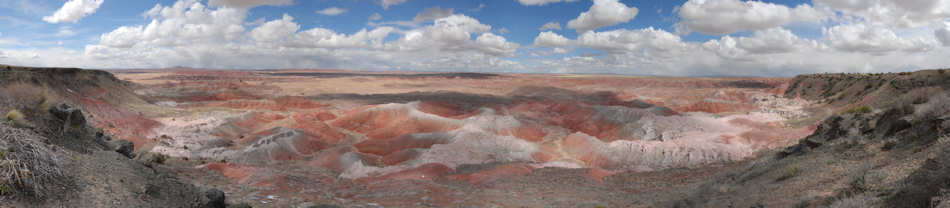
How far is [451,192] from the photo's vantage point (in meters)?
18.2

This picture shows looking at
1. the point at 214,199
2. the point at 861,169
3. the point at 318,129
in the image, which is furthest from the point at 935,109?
the point at 318,129

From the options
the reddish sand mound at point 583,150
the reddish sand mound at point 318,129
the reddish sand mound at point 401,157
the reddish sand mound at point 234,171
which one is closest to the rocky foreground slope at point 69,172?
the reddish sand mound at point 234,171

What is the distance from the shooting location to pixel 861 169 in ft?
26.6

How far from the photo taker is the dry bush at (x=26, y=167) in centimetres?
544

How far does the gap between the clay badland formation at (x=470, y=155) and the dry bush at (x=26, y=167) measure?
20 mm

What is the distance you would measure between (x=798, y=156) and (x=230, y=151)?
31456 mm

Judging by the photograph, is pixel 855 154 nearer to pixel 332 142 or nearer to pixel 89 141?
pixel 89 141

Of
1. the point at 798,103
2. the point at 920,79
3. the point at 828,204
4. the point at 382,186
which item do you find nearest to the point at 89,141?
the point at 382,186

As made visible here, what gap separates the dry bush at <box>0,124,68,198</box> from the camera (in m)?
5.44

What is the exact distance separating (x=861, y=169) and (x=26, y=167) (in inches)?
521

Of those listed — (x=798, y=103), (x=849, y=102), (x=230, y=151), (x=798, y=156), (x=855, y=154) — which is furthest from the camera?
(x=798, y=103)

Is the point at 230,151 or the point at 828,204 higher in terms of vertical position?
the point at 828,204

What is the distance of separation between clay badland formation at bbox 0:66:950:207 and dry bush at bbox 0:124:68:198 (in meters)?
0.02

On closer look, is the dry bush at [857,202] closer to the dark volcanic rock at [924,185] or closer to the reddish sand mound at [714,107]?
the dark volcanic rock at [924,185]
